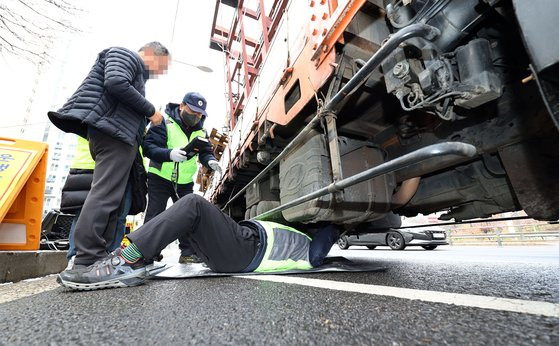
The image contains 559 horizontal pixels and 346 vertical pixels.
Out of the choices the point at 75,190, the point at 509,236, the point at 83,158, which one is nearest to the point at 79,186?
the point at 75,190

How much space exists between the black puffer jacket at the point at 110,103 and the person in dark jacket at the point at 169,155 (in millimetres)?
885

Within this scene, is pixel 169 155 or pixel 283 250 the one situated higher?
pixel 169 155

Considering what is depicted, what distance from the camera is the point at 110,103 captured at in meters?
1.88

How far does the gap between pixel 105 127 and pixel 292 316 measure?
170 cm

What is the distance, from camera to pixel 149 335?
0.77m

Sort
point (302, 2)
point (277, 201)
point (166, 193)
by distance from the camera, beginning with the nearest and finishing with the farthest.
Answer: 1. point (302, 2)
2. point (166, 193)
3. point (277, 201)

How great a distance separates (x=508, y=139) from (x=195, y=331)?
1871 mm

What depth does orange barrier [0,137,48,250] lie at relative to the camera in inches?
90.0

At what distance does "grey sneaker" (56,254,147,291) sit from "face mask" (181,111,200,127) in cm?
186

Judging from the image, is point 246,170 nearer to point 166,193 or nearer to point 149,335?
point 166,193

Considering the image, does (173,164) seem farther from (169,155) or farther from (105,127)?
(105,127)

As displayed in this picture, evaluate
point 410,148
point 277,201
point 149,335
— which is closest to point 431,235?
point 277,201

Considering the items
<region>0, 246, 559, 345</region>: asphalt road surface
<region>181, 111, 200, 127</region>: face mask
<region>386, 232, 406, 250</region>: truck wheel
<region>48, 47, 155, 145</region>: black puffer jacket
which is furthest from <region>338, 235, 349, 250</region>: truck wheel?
<region>48, 47, 155, 145</region>: black puffer jacket

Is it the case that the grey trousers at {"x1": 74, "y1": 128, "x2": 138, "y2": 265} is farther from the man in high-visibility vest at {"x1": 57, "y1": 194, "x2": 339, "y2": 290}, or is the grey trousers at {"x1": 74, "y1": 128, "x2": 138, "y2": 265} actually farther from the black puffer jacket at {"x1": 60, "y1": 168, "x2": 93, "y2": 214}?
the black puffer jacket at {"x1": 60, "y1": 168, "x2": 93, "y2": 214}
